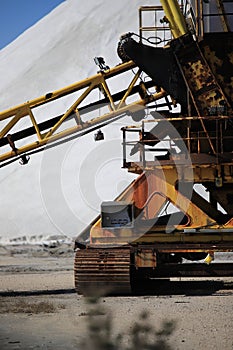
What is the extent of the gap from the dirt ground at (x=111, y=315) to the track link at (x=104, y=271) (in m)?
0.28

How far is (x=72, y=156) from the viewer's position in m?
66.2

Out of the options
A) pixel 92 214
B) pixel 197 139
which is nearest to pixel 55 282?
pixel 197 139

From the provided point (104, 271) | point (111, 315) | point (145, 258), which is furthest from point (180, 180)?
point (111, 315)

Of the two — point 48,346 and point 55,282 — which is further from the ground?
point 48,346

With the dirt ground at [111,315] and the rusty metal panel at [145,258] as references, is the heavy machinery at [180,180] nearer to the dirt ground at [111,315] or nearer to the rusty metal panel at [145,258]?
the rusty metal panel at [145,258]

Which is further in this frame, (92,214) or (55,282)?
(92,214)

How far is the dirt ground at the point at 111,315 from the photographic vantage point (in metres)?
8.95

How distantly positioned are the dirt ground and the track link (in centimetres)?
28

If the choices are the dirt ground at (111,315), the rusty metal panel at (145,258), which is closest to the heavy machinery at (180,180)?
the rusty metal panel at (145,258)

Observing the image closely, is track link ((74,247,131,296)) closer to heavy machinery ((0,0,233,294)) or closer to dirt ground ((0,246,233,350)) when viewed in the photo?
heavy machinery ((0,0,233,294))

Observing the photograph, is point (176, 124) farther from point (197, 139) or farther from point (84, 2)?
point (84, 2)

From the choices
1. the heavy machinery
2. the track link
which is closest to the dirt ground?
the track link

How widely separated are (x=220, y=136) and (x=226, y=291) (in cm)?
323

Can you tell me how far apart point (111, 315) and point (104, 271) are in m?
8.82
